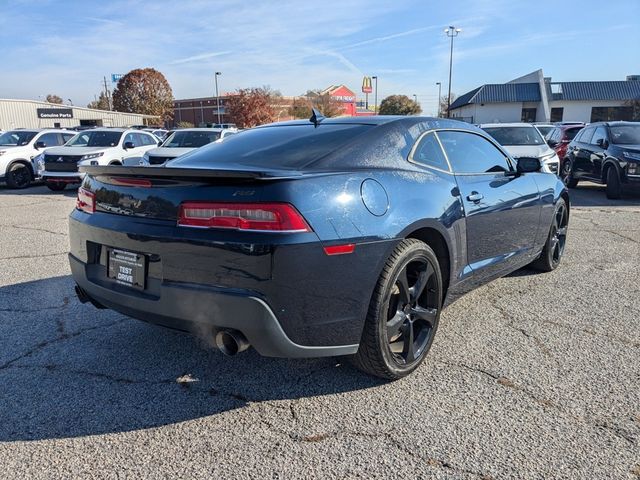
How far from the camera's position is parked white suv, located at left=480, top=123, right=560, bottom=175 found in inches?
410

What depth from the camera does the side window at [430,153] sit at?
130 inches

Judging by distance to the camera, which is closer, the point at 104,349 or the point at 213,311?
the point at 213,311

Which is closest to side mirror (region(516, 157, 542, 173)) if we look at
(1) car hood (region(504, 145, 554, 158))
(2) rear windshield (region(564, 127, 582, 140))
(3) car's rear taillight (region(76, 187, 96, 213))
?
(3) car's rear taillight (region(76, 187, 96, 213))

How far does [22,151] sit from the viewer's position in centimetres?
1374

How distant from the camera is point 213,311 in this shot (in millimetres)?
2400

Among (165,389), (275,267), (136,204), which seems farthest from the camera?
(165,389)

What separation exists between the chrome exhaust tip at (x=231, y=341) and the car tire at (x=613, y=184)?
10.5m

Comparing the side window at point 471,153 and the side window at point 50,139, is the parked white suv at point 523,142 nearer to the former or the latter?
the side window at point 471,153

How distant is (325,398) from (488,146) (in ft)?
8.60

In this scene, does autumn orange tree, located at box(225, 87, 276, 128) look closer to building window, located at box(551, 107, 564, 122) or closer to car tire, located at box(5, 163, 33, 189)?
building window, located at box(551, 107, 564, 122)

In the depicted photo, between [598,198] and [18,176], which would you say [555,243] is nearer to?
[598,198]

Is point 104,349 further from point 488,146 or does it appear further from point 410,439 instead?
point 488,146

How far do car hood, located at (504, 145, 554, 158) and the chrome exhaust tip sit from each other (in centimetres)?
915

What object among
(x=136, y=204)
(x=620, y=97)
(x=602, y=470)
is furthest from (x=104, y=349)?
(x=620, y=97)
